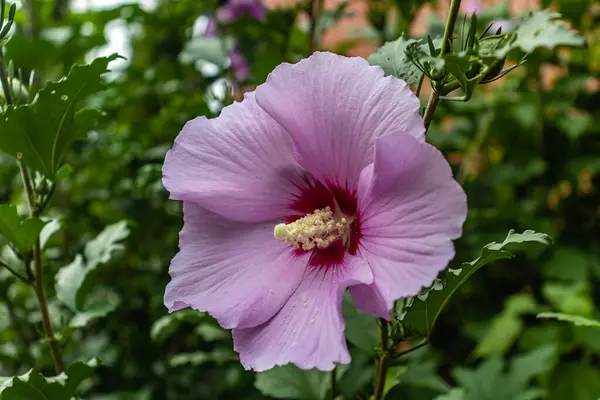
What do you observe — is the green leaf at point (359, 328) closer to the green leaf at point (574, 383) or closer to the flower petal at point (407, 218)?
the flower petal at point (407, 218)

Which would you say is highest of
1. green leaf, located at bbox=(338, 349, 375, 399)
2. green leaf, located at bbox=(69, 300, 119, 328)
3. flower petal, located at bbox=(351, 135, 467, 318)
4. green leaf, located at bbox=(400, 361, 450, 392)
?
A: flower petal, located at bbox=(351, 135, 467, 318)

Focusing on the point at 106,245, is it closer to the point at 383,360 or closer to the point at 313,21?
the point at 383,360

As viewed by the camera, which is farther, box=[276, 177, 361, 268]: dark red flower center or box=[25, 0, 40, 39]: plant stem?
box=[25, 0, 40, 39]: plant stem

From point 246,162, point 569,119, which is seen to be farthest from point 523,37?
point 569,119

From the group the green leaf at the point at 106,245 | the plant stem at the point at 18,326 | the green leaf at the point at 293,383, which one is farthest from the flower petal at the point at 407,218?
the plant stem at the point at 18,326

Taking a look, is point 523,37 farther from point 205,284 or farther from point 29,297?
Result: point 29,297

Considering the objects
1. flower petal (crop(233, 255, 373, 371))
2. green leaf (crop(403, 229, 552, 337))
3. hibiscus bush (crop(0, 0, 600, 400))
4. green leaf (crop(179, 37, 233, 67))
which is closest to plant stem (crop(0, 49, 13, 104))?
hibiscus bush (crop(0, 0, 600, 400))

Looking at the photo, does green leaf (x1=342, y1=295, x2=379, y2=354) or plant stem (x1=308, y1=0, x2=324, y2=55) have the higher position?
plant stem (x1=308, y1=0, x2=324, y2=55)

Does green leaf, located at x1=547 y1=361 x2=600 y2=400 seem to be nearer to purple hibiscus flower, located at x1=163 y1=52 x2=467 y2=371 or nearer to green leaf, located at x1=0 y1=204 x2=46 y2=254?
purple hibiscus flower, located at x1=163 y1=52 x2=467 y2=371
